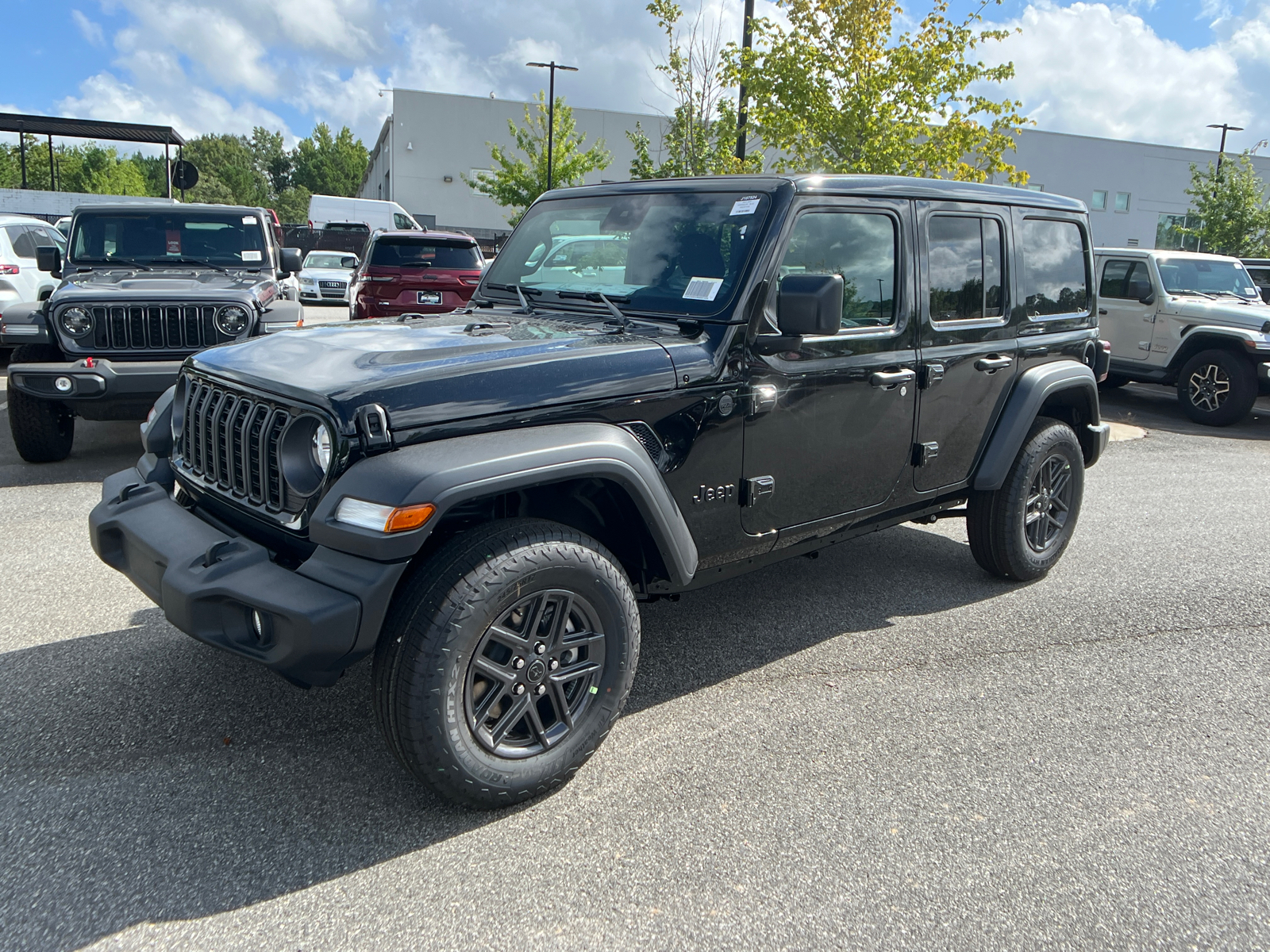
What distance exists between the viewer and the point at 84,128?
2994cm

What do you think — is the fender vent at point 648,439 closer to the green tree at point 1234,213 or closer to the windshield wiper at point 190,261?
the windshield wiper at point 190,261

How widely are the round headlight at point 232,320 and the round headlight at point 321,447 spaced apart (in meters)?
4.52

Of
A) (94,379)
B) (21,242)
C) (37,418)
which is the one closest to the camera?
(94,379)

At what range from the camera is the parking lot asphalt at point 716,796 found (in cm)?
237

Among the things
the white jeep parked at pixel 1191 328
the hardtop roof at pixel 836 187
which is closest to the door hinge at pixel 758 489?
the hardtop roof at pixel 836 187

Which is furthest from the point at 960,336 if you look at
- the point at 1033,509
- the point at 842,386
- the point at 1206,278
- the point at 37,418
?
the point at 1206,278

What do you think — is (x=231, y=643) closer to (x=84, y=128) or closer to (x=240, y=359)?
(x=240, y=359)

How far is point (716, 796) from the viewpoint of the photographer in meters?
2.91

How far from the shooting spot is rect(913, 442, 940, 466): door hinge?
159 inches

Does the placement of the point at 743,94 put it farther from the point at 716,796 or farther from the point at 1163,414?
the point at 716,796

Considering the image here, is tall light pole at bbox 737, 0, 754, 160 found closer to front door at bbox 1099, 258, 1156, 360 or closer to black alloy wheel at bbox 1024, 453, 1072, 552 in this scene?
front door at bbox 1099, 258, 1156, 360

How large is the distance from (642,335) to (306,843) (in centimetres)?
188

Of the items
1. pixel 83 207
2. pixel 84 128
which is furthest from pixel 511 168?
pixel 83 207

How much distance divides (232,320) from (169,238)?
1.73 metres
